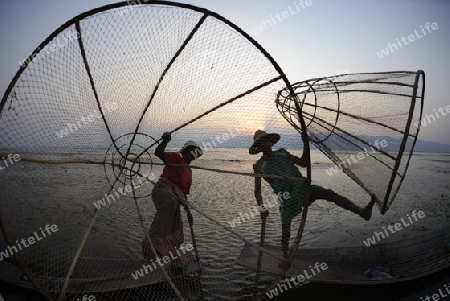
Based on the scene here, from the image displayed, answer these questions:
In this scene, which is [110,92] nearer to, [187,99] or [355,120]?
[187,99]

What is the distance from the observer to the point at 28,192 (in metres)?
8.38

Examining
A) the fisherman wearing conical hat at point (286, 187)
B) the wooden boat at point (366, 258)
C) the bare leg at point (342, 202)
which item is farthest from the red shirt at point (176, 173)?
the bare leg at point (342, 202)

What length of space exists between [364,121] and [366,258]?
8.84ft

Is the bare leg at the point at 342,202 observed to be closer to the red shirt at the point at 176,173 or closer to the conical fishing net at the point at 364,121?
the conical fishing net at the point at 364,121

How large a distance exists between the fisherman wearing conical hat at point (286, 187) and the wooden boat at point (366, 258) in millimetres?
887

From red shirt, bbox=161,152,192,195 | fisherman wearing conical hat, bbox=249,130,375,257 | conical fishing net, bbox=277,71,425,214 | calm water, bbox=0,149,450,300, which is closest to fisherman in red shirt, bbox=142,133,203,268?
red shirt, bbox=161,152,192,195

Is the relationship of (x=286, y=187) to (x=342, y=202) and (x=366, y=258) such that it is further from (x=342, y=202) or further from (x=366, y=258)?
(x=366, y=258)

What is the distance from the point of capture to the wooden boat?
437 centimetres

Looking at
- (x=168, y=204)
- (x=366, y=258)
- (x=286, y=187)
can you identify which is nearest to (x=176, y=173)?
(x=168, y=204)

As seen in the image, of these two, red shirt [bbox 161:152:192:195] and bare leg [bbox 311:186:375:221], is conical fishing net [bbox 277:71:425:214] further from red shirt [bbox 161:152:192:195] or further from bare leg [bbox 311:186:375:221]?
red shirt [bbox 161:152:192:195]

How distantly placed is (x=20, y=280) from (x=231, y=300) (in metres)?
3.22

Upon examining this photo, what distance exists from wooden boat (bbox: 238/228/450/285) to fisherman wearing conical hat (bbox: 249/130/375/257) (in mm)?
887

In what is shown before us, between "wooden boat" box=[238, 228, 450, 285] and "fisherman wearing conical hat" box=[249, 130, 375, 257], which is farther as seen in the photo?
"wooden boat" box=[238, 228, 450, 285]

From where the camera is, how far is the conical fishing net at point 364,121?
391 centimetres
